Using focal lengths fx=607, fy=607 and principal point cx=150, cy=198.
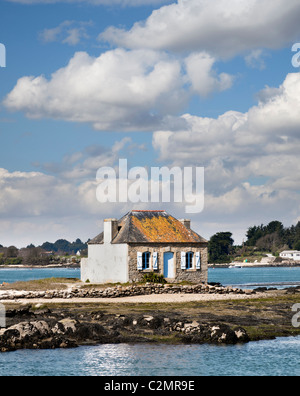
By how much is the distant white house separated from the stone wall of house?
145m

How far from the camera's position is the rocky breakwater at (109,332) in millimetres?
23141

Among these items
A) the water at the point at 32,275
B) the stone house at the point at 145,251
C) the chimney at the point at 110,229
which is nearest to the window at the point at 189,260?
the stone house at the point at 145,251

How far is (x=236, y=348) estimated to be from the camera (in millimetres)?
23094

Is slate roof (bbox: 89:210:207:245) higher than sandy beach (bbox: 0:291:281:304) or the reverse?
higher

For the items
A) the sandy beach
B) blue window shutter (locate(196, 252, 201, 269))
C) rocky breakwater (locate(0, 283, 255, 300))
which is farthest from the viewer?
blue window shutter (locate(196, 252, 201, 269))

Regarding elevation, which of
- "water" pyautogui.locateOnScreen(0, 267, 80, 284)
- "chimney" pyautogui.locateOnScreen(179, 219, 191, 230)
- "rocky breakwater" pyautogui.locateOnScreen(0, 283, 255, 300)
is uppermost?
"chimney" pyautogui.locateOnScreen(179, 219, 191, 230)

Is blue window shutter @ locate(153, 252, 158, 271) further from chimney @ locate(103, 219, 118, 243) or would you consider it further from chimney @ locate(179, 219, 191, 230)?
chimney @ locate(179, 219, 191, 230)

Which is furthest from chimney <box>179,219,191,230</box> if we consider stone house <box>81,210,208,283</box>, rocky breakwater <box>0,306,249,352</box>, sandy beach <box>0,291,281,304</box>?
rocky breakwater <box>0,306,249,352</box>

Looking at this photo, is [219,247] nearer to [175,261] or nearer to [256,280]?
[256,280]

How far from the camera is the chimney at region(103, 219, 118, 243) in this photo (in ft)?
148
